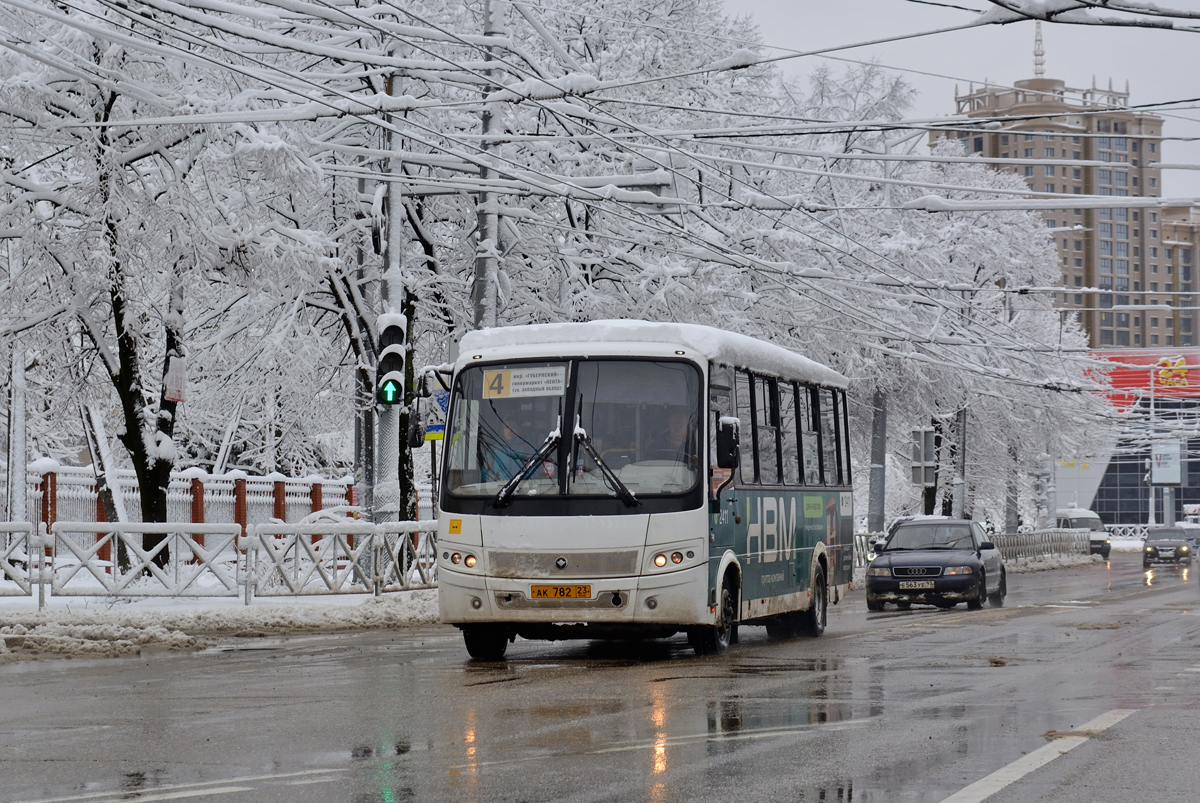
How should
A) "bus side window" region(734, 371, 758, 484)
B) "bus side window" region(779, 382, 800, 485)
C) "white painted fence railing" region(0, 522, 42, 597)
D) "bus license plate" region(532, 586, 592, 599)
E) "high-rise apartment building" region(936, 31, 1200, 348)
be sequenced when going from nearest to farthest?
"bus license plate" region(532, 586, 592, 599) → "bus side window" region(734, 371, 758, 484) → "bus side window" region(779, 382, 800, 485) → "white painted fence railing" region(0, 522, 42, 597) → "high-rise apartment building" region(936, 31, 1200, 348)

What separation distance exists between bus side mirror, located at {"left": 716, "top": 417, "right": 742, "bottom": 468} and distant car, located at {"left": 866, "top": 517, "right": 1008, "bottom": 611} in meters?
12.1

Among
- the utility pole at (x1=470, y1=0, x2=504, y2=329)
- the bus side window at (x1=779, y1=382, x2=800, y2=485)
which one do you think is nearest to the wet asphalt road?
the bus side window at (x1=779, y1=382, x2=800, y2=485)

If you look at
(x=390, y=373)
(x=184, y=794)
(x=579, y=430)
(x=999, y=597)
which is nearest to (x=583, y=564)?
(x=579, y=430)

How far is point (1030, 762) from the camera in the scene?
871 cm

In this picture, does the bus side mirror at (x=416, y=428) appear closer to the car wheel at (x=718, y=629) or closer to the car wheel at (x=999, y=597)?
the car wheel at (x=718, y=629)

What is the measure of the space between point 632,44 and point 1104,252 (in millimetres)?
165375

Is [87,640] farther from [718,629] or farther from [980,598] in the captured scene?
[980,598]

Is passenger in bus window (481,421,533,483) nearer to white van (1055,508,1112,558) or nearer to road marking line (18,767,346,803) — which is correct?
road marking line (18,767,346,803)

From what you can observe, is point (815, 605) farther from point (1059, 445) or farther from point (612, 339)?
point (1059, 445)

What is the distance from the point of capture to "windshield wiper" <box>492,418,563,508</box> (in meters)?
15.5

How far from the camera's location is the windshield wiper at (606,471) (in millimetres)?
15320

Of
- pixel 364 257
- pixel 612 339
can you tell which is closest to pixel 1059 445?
pixel 364 257

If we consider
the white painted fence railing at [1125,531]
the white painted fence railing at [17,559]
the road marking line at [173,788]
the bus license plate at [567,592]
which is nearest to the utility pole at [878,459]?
the white painted fence railing at [17,559]

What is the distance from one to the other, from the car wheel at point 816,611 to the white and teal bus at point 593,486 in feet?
11.0
